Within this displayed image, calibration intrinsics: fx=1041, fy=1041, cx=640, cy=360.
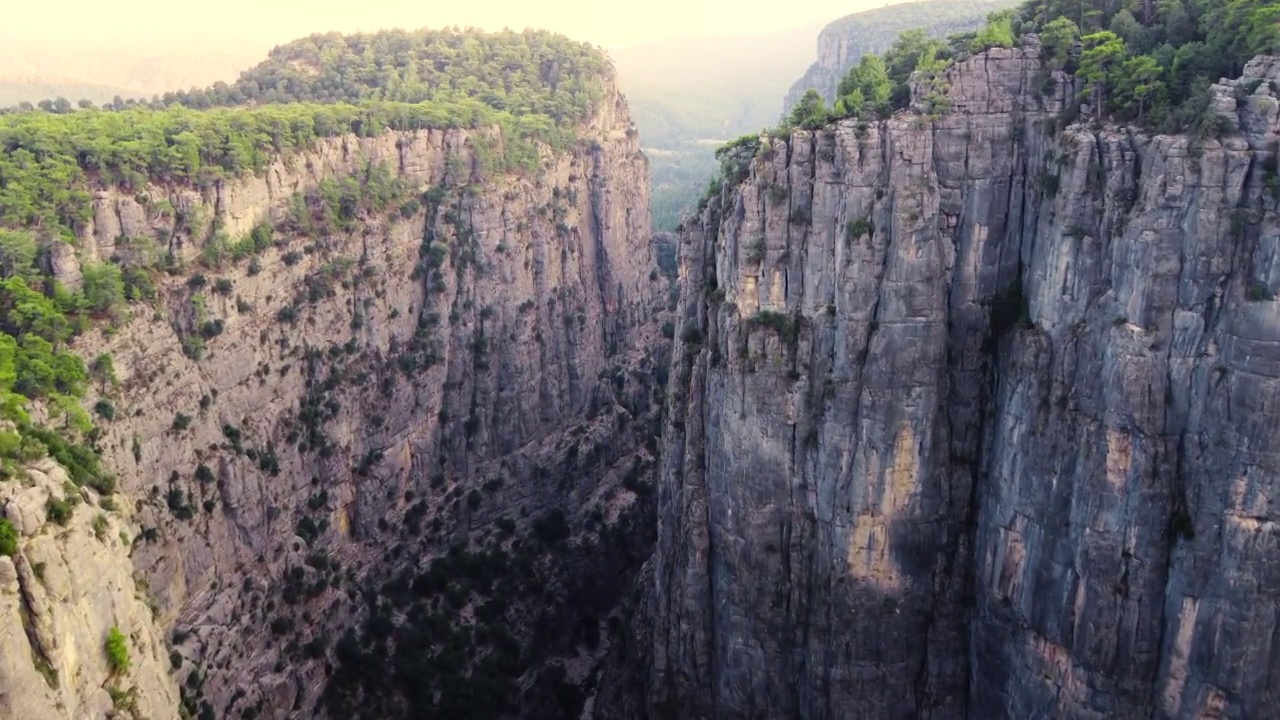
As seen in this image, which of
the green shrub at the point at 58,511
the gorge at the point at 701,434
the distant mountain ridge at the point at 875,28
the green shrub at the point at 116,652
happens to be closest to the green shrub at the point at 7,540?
the gorge at the point at 701,434

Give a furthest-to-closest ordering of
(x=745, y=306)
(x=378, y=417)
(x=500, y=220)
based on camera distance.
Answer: (x=500, y=220), (x=378, y=417), (x=745, y=306)

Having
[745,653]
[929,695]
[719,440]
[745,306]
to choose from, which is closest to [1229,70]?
[745,306]

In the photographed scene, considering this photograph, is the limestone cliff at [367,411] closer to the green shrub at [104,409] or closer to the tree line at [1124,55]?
the green shrub at [104,409]

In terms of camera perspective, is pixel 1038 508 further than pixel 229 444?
No

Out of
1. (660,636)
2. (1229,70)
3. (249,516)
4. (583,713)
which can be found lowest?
(583,713)

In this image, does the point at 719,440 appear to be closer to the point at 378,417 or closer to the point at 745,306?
the point at 745,306

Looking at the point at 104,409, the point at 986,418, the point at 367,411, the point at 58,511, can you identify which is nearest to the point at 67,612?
the point at 58,511
